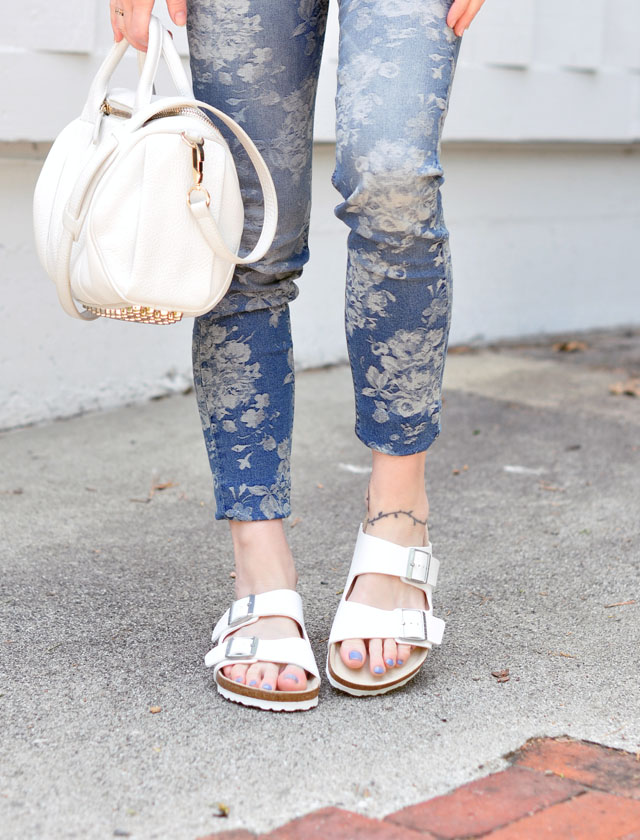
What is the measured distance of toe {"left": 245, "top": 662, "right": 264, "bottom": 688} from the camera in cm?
147

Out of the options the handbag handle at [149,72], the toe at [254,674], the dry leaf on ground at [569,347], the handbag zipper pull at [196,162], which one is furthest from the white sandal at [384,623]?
the dry leaf on ground at [569,347]

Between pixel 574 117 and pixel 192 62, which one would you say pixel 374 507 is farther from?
pixel 574 117

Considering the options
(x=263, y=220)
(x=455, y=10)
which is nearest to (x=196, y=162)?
(x=263, y=220)

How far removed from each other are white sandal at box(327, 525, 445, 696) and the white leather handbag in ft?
1.42

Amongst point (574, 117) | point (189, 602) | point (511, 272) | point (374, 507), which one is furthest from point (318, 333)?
point (374, 507)

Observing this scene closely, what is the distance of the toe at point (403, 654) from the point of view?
1521 millimetres

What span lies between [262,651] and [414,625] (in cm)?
22

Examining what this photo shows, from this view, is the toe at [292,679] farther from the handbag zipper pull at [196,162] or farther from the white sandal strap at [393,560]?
the handbag zipper pull at [196,162]

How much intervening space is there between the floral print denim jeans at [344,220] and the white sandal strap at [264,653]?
187mm

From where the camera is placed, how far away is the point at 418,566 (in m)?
1.58

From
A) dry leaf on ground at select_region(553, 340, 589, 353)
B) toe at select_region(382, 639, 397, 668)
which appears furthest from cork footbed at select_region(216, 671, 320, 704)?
dry leaf on ground at select_region(553, 340, 589, 353)

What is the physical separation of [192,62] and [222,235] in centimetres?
29

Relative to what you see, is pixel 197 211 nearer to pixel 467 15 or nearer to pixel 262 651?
pixel 467 15

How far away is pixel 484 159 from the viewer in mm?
4211
